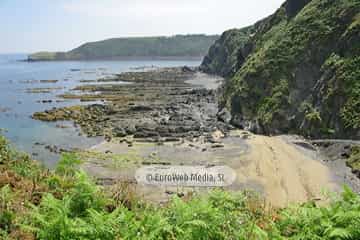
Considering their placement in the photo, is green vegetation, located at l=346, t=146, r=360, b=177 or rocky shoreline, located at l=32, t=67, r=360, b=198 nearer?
green vegetation, located at l=346, t=146, r=360, b=177

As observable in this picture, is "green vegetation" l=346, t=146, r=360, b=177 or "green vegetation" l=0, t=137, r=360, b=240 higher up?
"green vegetation" l=0, t=137, r=360, b=240

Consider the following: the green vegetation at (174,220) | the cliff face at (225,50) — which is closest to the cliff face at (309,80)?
the green vegetation at (174,220)

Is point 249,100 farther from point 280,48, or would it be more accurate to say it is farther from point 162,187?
point 162,187

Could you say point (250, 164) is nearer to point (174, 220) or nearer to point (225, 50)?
point (174, 220)

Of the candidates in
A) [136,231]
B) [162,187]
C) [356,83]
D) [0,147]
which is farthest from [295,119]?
[136,231]

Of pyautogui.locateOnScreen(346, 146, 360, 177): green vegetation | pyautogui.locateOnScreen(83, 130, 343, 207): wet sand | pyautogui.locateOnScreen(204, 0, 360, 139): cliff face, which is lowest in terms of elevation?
pyautogui.locateOnScreen(83, 130, 343, 207): wet sand

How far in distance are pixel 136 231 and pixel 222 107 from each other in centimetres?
5119

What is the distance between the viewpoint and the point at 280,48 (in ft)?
175

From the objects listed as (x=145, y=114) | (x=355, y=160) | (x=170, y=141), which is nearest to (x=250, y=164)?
(x=355, y=160)

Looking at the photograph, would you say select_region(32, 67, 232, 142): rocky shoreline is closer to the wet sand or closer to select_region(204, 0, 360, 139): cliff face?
the wet sand

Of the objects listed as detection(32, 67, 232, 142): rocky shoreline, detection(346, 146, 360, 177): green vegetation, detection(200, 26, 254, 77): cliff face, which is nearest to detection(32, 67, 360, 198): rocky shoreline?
detection(32, 67, 232, 142): rocky shoreline

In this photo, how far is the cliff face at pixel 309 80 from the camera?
1572 inches

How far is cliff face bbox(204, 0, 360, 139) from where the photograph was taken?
39.9m

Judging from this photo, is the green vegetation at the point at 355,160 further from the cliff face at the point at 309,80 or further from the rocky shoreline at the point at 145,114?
the rocky shoreline at the point at 145,114
